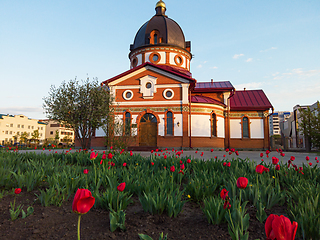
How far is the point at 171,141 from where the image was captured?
20.8m

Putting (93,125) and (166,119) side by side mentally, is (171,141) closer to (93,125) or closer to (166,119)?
(166,119)

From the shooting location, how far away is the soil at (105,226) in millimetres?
2527

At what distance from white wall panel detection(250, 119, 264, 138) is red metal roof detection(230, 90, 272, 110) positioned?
57.0 inches

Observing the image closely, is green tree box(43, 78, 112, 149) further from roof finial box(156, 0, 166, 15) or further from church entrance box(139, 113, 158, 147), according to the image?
roof finial box(156, 0, 166, 15)

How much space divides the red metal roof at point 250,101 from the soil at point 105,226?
73.9 ft

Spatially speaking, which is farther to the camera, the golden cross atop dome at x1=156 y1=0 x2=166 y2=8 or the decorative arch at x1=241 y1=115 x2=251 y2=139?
the golden cross atop dome at x1=156 y1=0 x2=166 y2=8

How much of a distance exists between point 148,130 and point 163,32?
12.3 meters

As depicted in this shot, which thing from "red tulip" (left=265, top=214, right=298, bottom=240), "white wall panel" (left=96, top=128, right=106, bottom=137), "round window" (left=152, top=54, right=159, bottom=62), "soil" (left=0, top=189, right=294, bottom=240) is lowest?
"soil" (left=0, top=189, right=294, bottom=240)

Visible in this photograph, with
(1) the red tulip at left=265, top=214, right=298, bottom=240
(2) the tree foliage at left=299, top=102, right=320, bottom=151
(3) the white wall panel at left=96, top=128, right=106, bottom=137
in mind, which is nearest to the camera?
(1) the red tulip at left=265, top=214, right=298, bottom=240

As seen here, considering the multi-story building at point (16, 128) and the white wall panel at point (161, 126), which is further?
the multi-story building at point (16, 128)

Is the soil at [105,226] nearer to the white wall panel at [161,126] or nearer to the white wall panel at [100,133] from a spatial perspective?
the white wall panel at [161,126]

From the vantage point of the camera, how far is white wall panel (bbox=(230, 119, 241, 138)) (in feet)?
78.8

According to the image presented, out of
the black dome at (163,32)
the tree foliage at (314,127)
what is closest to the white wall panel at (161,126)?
the black dome at (163,32)

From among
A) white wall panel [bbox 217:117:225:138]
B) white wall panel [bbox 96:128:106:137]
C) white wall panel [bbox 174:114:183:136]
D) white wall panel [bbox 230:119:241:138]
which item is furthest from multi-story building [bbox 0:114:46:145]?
white wall panel [bbox 230:119:241:138]
